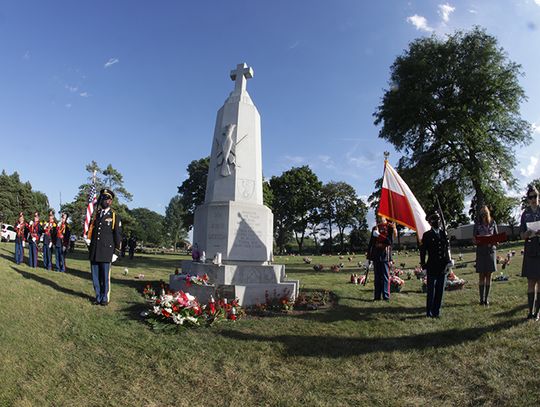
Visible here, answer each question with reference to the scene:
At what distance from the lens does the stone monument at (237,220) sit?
8852 mm

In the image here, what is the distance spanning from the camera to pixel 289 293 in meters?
9.04

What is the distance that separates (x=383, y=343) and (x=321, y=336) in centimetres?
98

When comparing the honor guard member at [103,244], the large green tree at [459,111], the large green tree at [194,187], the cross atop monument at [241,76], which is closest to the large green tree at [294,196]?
the large green tree at [194,187]

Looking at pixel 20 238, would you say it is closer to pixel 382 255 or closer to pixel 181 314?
pixel 181 314

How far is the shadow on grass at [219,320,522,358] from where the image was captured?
5.64 metres

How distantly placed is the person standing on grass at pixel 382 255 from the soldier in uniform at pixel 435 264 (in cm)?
156

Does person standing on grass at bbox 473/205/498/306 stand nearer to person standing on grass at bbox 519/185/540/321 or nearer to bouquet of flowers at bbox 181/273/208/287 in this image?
person standing on grass at bbox 519/185/540/321

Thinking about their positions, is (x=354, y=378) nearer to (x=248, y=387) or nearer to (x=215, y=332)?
(x=248, y=387)

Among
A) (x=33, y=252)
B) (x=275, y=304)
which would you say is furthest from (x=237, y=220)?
(x=33, y=252)

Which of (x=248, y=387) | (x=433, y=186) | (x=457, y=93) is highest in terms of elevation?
(x=457, y=93)

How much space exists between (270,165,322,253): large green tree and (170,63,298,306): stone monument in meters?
47.9

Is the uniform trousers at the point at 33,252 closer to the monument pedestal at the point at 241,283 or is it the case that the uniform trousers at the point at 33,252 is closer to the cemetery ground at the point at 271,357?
the cemetery ground at the point at 271,357

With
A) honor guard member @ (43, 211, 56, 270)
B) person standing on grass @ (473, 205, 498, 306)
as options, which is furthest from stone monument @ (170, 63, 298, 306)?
honor guard member @ (43, 211, 56, 270)

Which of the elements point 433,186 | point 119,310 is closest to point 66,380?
point 119,310
